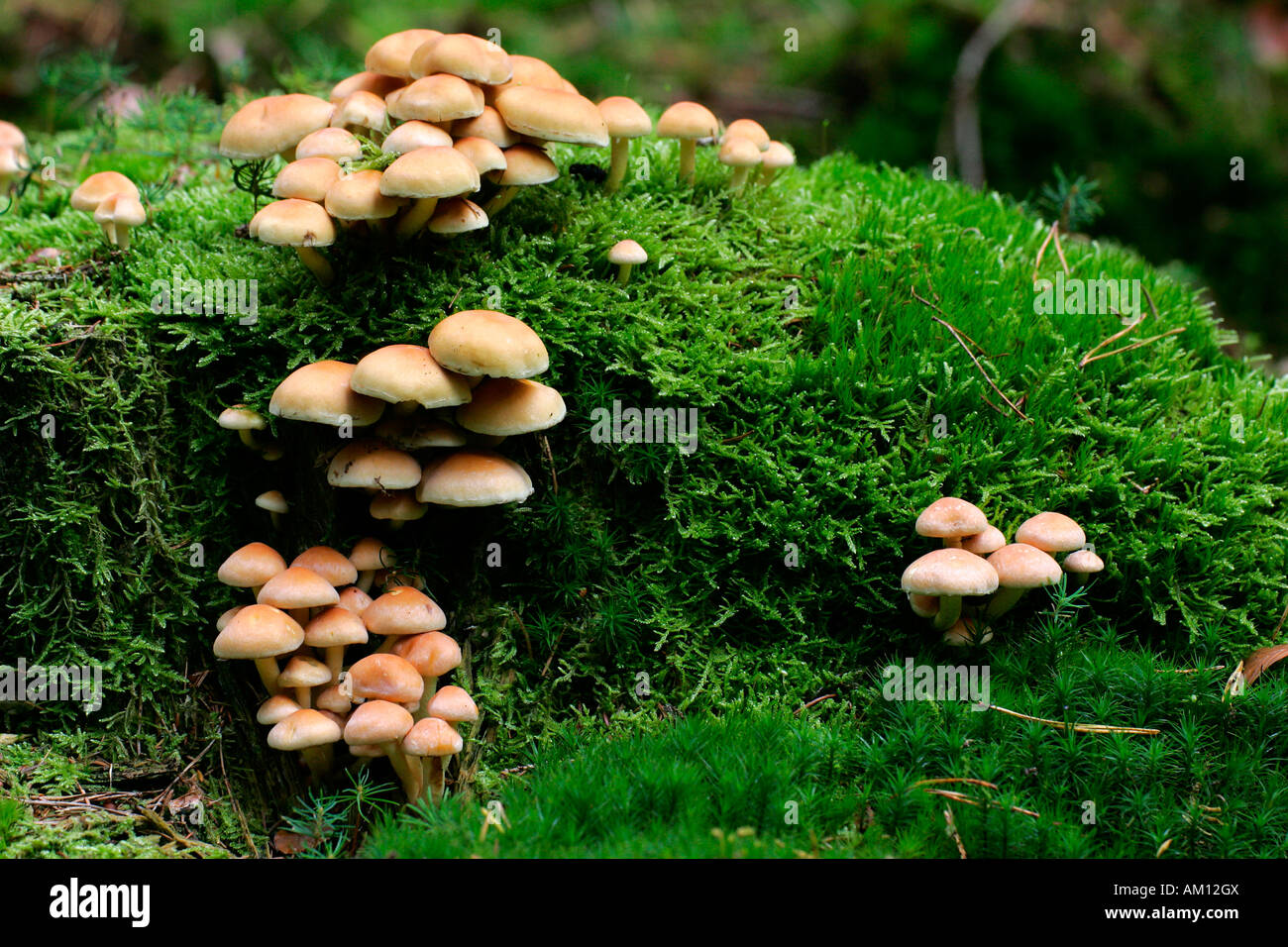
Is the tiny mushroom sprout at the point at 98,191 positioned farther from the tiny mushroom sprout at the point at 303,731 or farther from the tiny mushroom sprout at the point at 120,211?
the tiny mushroom sprout at the point at 303,731

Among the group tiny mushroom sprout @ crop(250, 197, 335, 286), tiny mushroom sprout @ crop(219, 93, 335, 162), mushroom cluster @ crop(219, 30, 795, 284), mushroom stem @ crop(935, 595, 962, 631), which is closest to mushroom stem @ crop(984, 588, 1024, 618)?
mushroom stem @ crop(935, 595, 962, 631)

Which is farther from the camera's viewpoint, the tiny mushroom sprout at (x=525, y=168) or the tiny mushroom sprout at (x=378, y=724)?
the tiny mushroom sprout at (x=525, y=168)

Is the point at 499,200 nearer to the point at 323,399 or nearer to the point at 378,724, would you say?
the point at 323,399

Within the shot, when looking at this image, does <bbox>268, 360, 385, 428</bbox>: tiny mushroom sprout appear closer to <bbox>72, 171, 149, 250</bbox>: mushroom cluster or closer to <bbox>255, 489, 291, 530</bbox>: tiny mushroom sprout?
<bbox>255, 489, 291, 530</bbox>: tiny mushroom sprout

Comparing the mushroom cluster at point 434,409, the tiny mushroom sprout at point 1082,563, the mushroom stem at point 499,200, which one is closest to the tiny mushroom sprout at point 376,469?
the mushroom cluster at point 434,409
